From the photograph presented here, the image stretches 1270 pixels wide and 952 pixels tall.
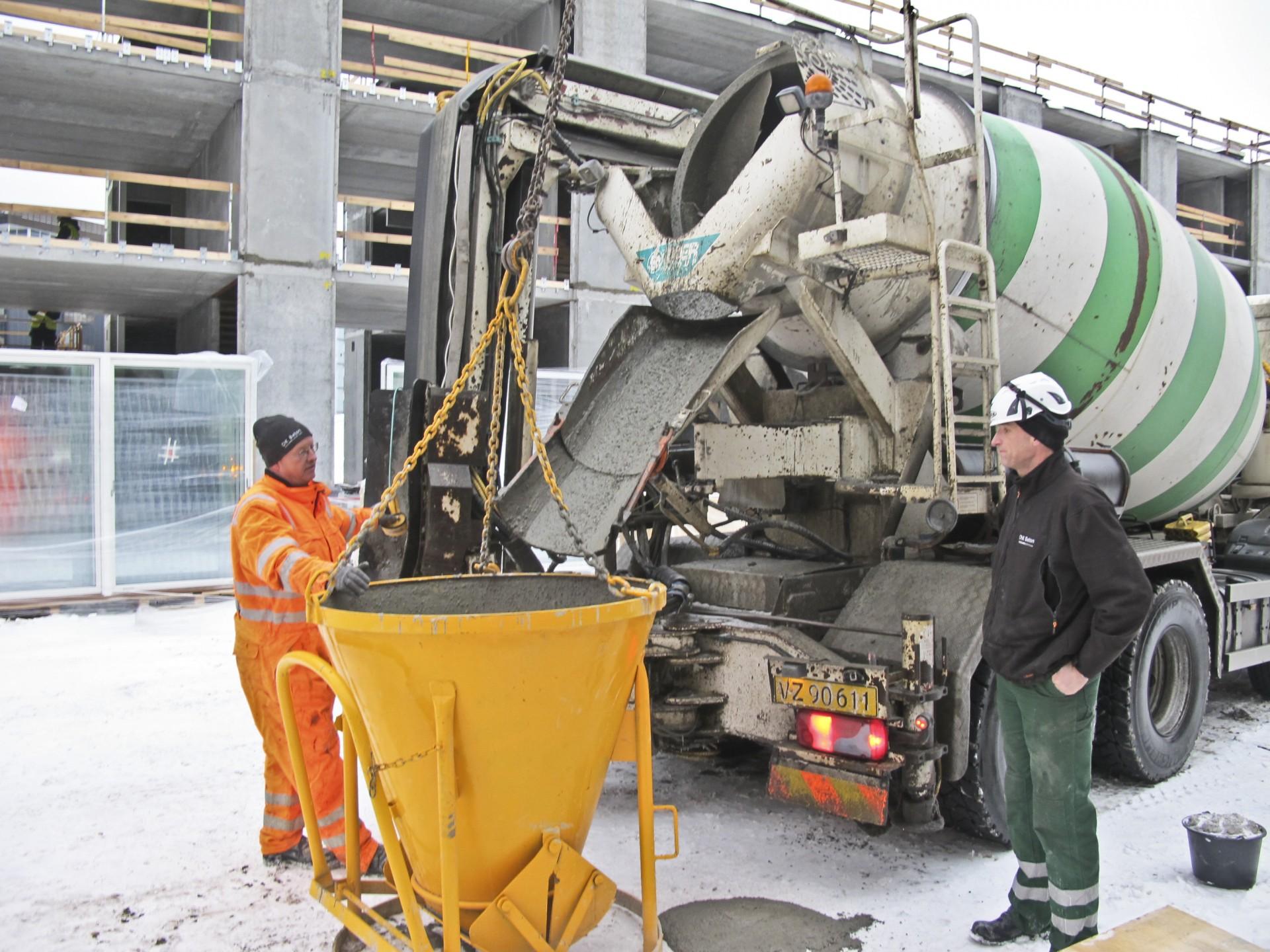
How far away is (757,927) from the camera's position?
3.36 meters

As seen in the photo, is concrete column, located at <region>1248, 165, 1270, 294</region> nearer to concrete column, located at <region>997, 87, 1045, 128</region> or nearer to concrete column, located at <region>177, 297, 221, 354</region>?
concrete column, located at <region>997, 87, 1045, 128</region>

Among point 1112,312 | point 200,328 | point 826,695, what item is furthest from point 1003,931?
point 200,328

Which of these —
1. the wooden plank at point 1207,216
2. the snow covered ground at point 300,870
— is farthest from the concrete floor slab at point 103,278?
the wooden plank at point 1207,216

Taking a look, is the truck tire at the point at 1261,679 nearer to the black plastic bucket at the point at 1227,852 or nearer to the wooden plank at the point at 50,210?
the black plastic bucket at the point at 1227,852

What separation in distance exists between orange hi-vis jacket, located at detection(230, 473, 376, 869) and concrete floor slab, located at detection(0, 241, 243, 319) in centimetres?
1027

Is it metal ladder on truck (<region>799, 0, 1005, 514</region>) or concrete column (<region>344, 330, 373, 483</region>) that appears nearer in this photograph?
metal ladder on truck (<region>799, 0, 1005, 514</region>)

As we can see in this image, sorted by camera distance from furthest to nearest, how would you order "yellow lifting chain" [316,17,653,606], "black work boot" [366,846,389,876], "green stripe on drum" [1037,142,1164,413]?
"green stripe on drum" [1037,142,1164,413] < "black work boot" [366,846,389,876] < "yellow lifting chain" [316,17,653,606]

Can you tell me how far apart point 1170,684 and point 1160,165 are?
65.2ft

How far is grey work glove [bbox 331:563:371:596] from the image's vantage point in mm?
2846

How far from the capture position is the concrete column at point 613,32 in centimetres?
1530

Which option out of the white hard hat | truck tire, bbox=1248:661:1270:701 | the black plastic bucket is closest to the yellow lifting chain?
the white hard hat

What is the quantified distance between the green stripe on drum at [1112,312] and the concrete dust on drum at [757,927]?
266cm

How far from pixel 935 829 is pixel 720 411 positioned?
228cm

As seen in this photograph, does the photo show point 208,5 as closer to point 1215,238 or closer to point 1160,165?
point 1160,165
